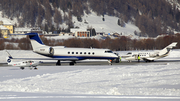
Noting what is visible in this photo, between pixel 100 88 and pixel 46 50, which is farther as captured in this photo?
pixel 46 50

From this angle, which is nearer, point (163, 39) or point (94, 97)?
point (94, 97)

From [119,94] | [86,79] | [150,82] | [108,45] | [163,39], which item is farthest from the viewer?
[163,39]

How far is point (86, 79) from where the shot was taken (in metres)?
25.9

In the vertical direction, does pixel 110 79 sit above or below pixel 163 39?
below

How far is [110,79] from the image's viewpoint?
85.1 ft

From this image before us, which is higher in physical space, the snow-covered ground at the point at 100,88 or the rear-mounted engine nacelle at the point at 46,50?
the rear-mounted engine nacelle at the point at 46,50

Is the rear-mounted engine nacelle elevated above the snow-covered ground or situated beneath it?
elevated above

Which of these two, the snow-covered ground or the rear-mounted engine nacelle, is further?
the rear-mounted engine nacelle

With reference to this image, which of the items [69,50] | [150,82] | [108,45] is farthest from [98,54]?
A: [108,45]

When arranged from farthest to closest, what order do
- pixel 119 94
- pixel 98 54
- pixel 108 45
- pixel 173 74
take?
pixel 108 45
pixel 98 54
pixel 173 74
pixel 119 94

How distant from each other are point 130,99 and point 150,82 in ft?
24.2

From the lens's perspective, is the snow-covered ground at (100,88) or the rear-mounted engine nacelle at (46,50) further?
the rear-mounted engine nacelle at (46,50)

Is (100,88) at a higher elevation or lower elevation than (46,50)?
lower

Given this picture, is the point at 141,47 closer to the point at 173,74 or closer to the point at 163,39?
the point at 163,39
